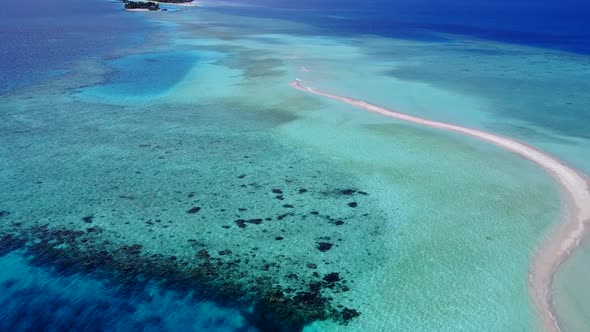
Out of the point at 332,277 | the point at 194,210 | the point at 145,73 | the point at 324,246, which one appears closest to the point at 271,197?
the point at 194,210

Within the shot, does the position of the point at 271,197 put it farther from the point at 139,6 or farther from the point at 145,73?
the point at 139,6

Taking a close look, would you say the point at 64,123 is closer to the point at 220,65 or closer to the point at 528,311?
the point at 220,65

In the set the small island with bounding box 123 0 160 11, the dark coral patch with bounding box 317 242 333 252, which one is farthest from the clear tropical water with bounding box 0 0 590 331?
the small island with bounding box 123 0 160 11

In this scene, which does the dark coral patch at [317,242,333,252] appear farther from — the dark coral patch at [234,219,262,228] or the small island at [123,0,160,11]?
the small island at [123,0,160,11]

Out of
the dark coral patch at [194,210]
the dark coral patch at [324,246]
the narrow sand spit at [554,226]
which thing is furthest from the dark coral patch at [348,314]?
the dark coral patch at [194,210]

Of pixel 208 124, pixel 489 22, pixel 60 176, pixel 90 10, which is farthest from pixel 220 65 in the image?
pixel 489 22
